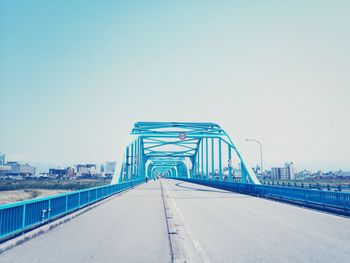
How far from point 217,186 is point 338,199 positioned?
2459 centimetres

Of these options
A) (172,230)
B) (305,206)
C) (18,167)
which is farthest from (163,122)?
(18,167)

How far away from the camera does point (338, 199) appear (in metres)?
12.7

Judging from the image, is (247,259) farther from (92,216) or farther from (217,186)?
(217,186)

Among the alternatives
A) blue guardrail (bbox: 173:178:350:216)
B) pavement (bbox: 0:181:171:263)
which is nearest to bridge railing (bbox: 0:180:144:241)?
pavement (bbox: 0:181:171:263)

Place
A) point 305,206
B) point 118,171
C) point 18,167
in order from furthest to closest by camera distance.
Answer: point 18,167 < point 118,171 < point 305,206

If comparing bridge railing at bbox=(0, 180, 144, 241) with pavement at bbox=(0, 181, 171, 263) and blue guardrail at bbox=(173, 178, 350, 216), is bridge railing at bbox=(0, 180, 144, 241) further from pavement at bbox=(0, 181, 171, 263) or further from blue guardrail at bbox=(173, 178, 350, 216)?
blue guardrail at bbox=(173, 178, 350, 216)

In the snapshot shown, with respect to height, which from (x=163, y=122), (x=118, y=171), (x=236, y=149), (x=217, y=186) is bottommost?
(x=217, y=186)

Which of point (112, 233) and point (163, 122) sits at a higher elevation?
point (163, 122)

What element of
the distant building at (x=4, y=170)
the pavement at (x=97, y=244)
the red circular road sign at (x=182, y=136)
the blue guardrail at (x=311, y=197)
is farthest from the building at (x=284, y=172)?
the distant building at (x=4, y=170)

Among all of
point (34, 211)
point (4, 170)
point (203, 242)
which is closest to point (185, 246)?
point (203, 242)

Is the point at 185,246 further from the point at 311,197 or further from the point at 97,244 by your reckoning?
the point at 311,197

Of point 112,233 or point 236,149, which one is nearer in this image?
point 112,233

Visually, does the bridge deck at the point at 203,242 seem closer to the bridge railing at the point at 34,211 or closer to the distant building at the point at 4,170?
the bridge railing at the point at 34,211

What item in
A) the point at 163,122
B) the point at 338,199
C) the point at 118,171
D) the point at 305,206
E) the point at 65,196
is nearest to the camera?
the point at 65,196
